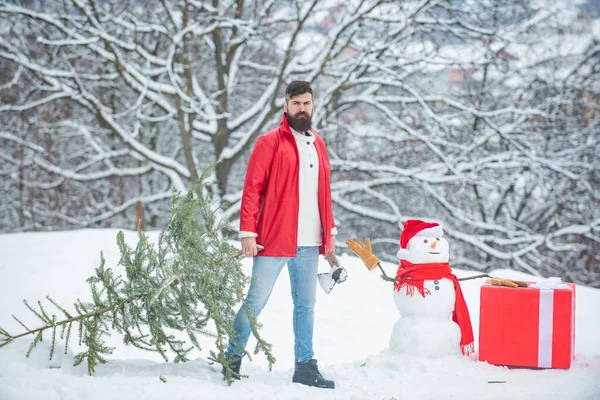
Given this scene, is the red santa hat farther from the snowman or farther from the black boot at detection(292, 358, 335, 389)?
the black boot at detection(292, 358, 335, 389)

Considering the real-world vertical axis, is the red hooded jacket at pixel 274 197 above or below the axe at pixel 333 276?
above

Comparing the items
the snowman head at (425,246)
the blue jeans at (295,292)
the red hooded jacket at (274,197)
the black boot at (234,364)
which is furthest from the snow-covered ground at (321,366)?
the red hooded jacket at (274,197)

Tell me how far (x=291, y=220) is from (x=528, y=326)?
1661 mm

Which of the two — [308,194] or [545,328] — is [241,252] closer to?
[308,194]

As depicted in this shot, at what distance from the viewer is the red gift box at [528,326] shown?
11.5ft

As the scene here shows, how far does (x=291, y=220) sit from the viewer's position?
125 inches

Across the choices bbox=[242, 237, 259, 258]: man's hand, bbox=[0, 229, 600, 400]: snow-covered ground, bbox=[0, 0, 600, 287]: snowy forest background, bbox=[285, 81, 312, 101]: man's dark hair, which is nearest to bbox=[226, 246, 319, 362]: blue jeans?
bbox=[242, 237, 259, 258]: man's hand

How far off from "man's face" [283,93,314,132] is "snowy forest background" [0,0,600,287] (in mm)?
5358

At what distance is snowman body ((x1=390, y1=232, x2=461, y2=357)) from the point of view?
145 inches

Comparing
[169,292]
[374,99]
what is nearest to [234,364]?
[169,292]

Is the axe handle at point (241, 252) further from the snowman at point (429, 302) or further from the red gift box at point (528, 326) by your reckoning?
the red gift box at point (528, 326)

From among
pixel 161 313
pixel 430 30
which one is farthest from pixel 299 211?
pixel 430 30

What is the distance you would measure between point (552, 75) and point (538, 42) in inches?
30.5

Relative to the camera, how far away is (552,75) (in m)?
10.3
